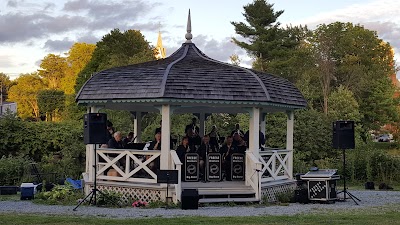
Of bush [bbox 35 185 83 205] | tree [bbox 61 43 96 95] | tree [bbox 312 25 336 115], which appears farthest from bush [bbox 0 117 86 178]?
tree [bbox 61 43 96 95]

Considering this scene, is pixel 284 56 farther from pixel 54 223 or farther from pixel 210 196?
pixel 54 223

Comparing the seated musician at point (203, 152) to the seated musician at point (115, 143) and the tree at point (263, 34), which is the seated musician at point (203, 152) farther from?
the tree at point (263, 34)

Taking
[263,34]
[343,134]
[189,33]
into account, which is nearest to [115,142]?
[189,33]

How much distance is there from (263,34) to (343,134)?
3628 cm

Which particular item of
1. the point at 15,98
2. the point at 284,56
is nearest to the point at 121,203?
the point at 284,56

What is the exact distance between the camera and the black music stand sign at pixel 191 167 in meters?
17.1

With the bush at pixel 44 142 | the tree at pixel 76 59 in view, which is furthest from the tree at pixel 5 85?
the bush at pixel 44 142

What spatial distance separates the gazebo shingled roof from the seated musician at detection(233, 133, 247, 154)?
5.57 feet

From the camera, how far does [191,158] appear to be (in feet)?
56.3

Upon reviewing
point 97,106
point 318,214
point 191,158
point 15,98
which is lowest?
point 318,214

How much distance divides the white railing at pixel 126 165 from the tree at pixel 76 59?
54.8 metres

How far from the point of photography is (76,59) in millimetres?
74312

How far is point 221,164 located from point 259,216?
14.7ft

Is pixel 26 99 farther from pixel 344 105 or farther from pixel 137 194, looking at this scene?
pixel 137 194
